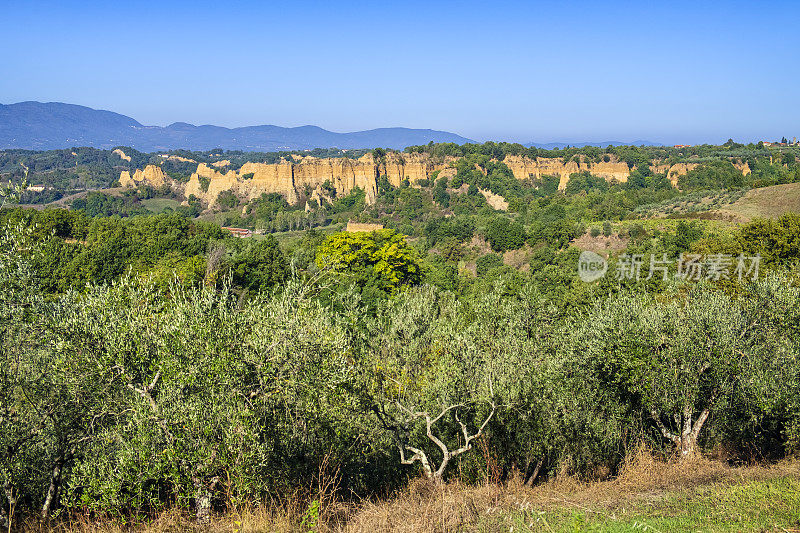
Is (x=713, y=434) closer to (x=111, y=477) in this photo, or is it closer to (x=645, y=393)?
(x=645, y=393)

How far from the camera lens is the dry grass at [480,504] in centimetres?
686

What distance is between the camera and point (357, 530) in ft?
22.3

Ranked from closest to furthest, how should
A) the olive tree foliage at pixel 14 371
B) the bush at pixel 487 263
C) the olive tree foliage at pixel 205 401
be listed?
the olive tree foliage at pixel 205 401
the olive tree foliage at pixel 14 371
the bush at pixel 487 263

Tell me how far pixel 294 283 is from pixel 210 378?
Result: 11.2 ft

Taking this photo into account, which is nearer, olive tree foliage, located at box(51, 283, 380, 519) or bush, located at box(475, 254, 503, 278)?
olive tree foliage, located at box(51, 283, 380, 519)

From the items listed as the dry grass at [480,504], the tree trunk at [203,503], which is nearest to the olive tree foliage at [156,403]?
the tree trunk at [203,503]

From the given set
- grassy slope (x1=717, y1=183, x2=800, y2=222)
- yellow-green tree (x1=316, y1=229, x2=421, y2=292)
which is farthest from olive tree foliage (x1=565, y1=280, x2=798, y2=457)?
grassy slope (x1=717, y1=183, x2=800, y2=222)

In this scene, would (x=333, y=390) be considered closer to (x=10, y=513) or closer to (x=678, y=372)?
(x=10, y=513)

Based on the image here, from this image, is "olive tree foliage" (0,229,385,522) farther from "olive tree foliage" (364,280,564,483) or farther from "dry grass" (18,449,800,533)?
"olive tree foliage" (364,280,564,483)

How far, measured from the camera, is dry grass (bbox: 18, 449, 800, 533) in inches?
270

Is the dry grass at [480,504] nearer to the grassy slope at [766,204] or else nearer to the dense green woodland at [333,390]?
the dense green woodland at [333,390]

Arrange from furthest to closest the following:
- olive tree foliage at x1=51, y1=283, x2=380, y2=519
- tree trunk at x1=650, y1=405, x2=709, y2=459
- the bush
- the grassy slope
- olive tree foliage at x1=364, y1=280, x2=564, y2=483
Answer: the bush, the grassy slope, tree trunk at x1=650, y1=405, x2=709, y2=459, olive tree foliage at x1=364, y1=280, x2=564, y2=483, olive tree foliage at x1=51, y1=283, x2=380, y2=519

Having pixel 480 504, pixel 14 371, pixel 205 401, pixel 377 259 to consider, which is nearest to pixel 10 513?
pixel 14 371

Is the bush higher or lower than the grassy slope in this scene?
lower
